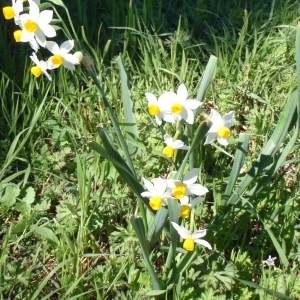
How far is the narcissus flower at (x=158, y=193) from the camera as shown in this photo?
1.33 meters

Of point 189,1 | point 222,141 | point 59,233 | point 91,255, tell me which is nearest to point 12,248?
point 59,233

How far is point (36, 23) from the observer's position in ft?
4.32

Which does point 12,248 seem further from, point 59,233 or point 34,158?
point 34,158

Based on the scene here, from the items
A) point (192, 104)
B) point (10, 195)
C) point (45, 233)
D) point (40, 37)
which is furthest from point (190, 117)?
point (10, 195)

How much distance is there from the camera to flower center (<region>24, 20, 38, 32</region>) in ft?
4.29

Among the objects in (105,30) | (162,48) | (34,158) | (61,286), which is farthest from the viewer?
(105,30)

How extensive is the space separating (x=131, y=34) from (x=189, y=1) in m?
0.44

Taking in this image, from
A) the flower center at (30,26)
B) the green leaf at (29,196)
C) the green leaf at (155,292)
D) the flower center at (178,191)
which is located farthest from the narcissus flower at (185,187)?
the green leaf at (29,196)

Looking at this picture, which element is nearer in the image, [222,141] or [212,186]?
[222,141]

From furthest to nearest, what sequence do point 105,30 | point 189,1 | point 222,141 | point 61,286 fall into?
point 189,1, point 105,30, point 61,286, point 222,141

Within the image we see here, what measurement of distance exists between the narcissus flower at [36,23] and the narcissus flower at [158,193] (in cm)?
39

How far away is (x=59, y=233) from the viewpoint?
1.75m

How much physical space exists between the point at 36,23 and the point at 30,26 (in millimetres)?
17

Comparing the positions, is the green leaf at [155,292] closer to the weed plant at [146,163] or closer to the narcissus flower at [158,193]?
the weed plant at [146,163]
